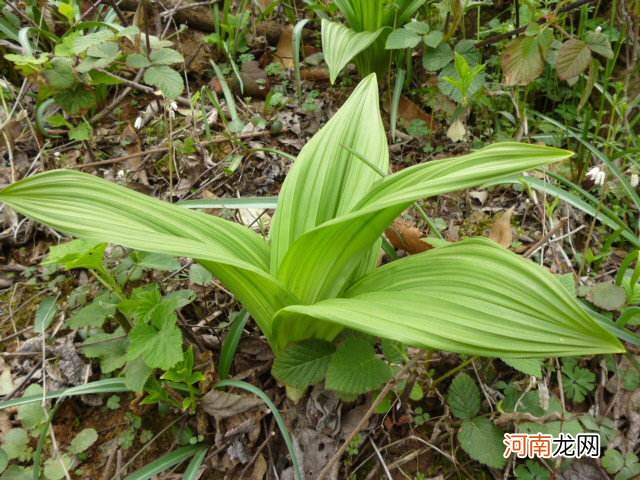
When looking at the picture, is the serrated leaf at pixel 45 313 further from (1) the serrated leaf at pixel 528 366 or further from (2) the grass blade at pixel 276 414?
(1) the serrated leaf at pixel 528 366

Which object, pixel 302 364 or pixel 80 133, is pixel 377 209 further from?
pixel 80 133

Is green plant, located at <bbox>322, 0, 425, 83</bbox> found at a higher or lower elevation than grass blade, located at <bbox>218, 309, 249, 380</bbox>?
higher

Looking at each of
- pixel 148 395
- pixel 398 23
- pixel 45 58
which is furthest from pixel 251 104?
pixel 148 395

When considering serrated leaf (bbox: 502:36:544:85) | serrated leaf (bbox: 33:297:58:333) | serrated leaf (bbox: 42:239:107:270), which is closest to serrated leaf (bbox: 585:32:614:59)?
serrated leaf (bbox: 502:36:544:85)

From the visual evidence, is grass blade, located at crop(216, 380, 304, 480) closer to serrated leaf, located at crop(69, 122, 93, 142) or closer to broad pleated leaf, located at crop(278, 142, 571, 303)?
broad pleated leaf, located at crop(278, 142, 571, 303)

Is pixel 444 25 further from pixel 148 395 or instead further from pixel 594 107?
pixel 148 395

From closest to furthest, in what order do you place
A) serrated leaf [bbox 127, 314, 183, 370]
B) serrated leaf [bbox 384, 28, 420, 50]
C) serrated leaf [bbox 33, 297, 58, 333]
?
1. serrated leaf [bbox 127, 314, 183, 370]
2. serrated leaf [bbox 33, 297, 58, 333]
3. serrated leaf [bbox 384, 28, 420, 50]

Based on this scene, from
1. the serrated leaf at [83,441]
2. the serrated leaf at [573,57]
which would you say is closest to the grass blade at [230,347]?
the serrated leaf at [83,441]
